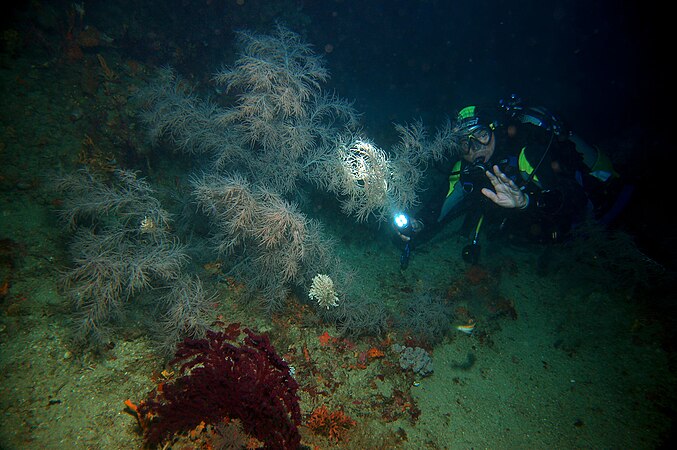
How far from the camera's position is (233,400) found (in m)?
2.53

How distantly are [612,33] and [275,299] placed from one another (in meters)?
36.5

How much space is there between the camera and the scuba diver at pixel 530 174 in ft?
17.2

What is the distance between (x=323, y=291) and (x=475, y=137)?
4.78m

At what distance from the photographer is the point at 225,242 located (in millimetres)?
4352

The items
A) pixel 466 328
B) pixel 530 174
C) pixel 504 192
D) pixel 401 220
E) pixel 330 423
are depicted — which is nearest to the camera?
pixel 330 423

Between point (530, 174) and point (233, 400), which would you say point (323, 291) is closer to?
point (233, 400)

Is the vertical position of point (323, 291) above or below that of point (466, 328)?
above

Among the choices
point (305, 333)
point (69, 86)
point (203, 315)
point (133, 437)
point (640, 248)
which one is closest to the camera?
point (133, 437)

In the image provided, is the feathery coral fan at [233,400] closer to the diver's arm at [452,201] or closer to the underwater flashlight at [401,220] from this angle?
the underwater flashlight at [401,220]

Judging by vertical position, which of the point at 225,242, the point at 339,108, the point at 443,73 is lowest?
the point at 225,242

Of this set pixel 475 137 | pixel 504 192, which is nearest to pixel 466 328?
pixel 504 192

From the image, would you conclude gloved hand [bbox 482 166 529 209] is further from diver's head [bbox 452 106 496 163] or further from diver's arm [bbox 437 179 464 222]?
diver's arm [bbox 437 179 464 222]

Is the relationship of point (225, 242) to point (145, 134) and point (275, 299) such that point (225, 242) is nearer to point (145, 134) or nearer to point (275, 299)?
point (275, 299)

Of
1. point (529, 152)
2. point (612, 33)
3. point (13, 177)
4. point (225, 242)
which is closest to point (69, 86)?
point (13, 177)
